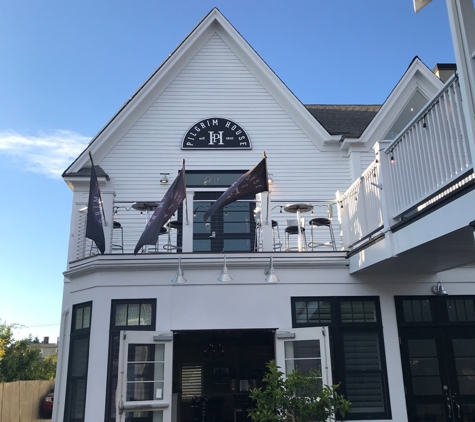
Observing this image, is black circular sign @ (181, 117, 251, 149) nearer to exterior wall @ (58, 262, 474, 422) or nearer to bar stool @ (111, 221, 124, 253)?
bar stool @ (111, 221, 124, 253)

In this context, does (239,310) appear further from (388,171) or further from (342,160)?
(342,160)

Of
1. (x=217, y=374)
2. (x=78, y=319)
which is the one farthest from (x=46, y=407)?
(x=78, y=319)

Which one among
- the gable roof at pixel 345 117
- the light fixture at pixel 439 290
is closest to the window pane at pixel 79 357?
the light fixture at pixel 439 290

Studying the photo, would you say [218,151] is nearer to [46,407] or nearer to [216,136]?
[216,136]

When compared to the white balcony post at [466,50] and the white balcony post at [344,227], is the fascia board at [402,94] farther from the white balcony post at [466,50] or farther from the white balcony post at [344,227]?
the white balcony post at [466,50]

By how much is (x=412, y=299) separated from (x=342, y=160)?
3.79 metres

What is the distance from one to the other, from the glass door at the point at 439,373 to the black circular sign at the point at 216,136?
5.34m

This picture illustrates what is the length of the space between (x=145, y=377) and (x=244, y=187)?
10.9 ft

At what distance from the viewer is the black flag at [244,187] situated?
801 cm

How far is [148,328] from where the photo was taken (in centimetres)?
821

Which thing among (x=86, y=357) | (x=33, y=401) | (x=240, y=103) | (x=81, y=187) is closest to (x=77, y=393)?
(x=86, y=357)

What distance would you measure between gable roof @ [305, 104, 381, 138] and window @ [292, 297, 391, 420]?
4.16 metres

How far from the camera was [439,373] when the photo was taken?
8.17 meters

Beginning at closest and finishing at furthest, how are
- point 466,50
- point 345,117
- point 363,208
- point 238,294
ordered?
point 466,50 < point 363,208 < point 238,294 < point 345,117
